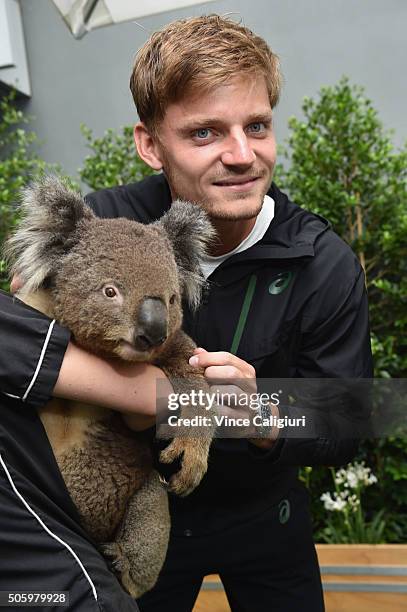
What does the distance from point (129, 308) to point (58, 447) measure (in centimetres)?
34

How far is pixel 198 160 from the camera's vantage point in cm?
159

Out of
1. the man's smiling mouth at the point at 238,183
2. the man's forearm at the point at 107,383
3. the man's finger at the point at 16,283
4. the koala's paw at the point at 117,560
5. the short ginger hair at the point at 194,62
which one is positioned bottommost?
the koala's paw at the point at 117,560

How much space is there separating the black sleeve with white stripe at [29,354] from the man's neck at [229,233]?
606 millimetres

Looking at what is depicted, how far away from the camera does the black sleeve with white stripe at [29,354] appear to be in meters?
1.16

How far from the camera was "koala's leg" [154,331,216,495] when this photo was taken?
127 centimetres

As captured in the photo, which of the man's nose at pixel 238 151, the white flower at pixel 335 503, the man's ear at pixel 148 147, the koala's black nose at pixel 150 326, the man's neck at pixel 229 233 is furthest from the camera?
the white flower at pixel 335 503

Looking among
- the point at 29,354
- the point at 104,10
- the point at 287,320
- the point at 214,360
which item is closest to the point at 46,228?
the point at 29,354

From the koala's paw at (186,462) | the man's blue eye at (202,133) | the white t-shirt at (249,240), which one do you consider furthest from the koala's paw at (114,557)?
the man's blue eye at (202,133)

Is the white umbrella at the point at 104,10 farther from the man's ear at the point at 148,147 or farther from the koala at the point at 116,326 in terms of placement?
the koala at the point at 116,326

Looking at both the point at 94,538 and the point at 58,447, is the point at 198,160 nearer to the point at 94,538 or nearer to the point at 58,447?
the point at 58,447

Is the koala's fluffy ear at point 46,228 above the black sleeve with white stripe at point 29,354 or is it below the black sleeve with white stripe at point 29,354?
above

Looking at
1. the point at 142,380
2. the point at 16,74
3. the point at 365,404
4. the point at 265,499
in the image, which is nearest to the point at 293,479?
the point at 265,499

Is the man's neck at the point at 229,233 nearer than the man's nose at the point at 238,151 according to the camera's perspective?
No

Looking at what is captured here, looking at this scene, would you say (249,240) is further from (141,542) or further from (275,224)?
(141,542)
